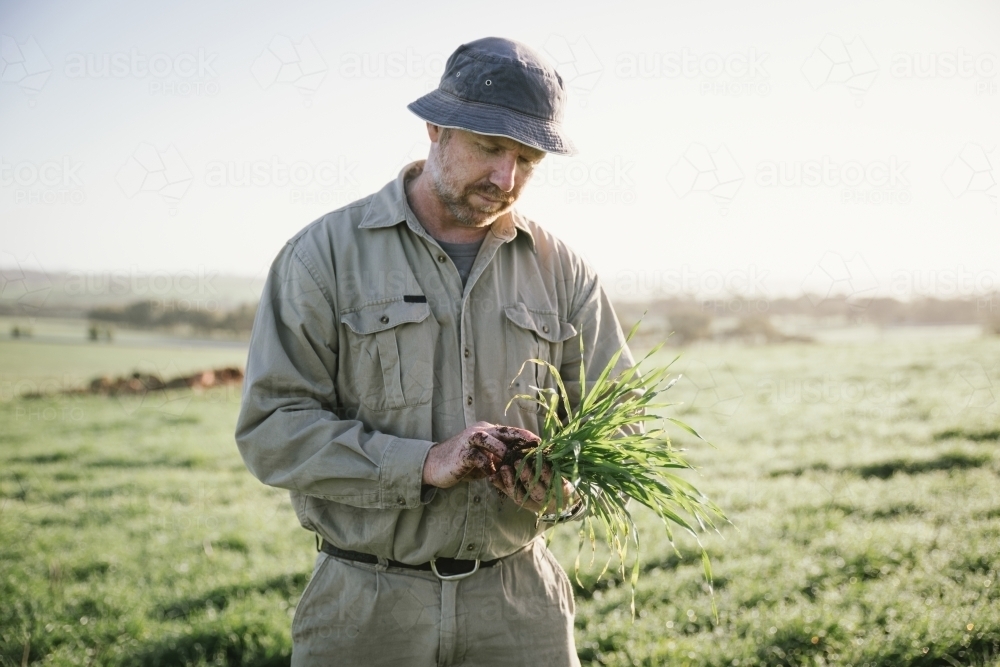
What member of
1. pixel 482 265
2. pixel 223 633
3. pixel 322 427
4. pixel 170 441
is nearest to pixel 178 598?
pixel 223 633

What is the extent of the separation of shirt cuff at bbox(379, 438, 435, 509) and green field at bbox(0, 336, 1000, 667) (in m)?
2.22

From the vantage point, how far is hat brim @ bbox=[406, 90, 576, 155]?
103 inches

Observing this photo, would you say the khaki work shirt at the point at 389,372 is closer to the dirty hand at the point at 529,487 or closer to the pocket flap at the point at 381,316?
the pocket flap at the point at 381,316

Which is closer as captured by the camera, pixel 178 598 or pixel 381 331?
pixel 381 331

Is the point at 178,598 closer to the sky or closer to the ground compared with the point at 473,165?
closer to the ground

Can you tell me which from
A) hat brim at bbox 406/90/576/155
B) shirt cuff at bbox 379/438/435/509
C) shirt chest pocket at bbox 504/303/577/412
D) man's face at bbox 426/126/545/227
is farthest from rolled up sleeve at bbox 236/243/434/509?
hat brim at bbox 406/90/576/155

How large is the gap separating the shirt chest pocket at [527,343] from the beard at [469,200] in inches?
13.8

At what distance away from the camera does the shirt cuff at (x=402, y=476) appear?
249 cm

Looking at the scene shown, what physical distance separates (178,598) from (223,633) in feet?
2.47

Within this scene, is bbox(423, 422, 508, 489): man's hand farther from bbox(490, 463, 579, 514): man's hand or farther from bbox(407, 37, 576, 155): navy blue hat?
bbox(407, 37, 576, 155): navy blue hat

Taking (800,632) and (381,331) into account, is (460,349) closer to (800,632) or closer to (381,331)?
(381,331)

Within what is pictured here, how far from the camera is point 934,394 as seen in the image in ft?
34.5

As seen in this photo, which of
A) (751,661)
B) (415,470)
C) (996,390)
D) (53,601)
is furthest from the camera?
(996,390)

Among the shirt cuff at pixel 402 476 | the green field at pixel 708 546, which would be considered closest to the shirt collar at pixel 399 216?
the shirt cuff at pixel 402 476
